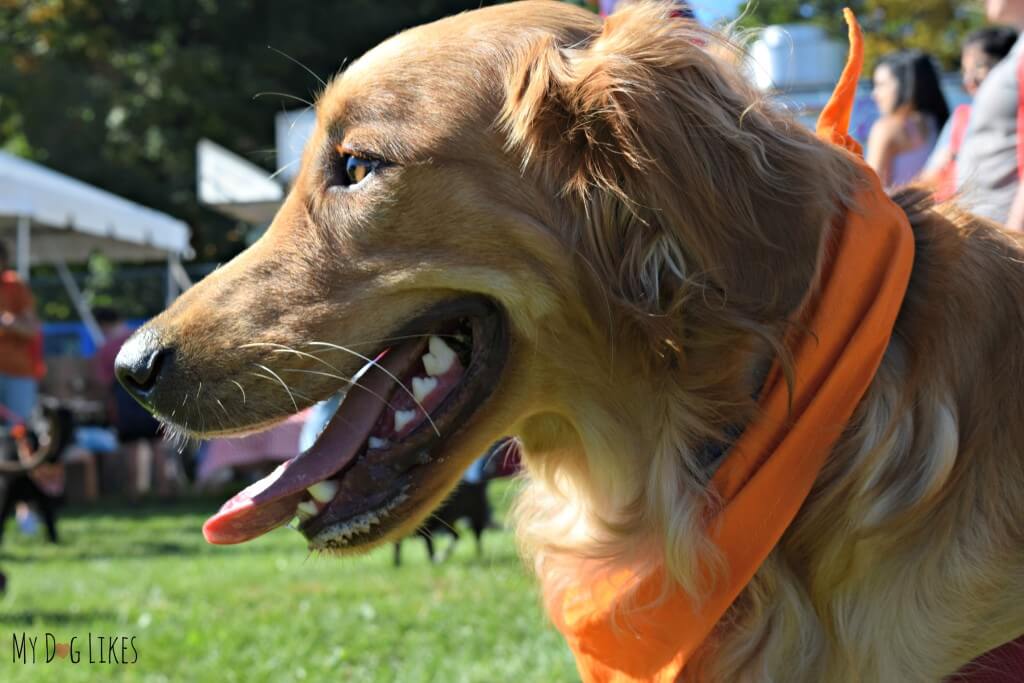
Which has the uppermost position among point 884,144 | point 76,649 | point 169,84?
point 884,144

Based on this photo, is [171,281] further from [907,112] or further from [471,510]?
[907,112]

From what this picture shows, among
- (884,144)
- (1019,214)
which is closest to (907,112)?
(884,144)

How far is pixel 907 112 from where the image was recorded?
5863mm

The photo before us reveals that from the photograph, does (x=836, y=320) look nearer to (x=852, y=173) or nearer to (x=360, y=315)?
(x=852, y=173)

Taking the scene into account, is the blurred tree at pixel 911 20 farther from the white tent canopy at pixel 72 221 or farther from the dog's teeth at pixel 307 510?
the dog's teeth at pixel 307 510

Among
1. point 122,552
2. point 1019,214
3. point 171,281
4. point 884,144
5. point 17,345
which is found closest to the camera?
point 1019,214

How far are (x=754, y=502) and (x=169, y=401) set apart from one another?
1206 millimetres

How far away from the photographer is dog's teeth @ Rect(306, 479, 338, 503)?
236 cm

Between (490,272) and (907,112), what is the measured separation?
14.2ft

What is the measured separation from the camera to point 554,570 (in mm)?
2545

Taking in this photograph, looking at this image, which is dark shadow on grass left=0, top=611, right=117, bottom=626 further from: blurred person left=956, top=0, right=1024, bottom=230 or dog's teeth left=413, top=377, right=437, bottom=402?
blurred person left=956, top=0, right=1024, bottom=230

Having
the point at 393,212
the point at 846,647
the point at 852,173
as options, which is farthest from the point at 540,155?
the point at 846,647

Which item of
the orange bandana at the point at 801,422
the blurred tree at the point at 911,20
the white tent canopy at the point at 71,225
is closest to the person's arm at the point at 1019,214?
the orange bandana at the point at 801,422

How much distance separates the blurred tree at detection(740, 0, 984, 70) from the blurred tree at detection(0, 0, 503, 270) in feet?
37.1
